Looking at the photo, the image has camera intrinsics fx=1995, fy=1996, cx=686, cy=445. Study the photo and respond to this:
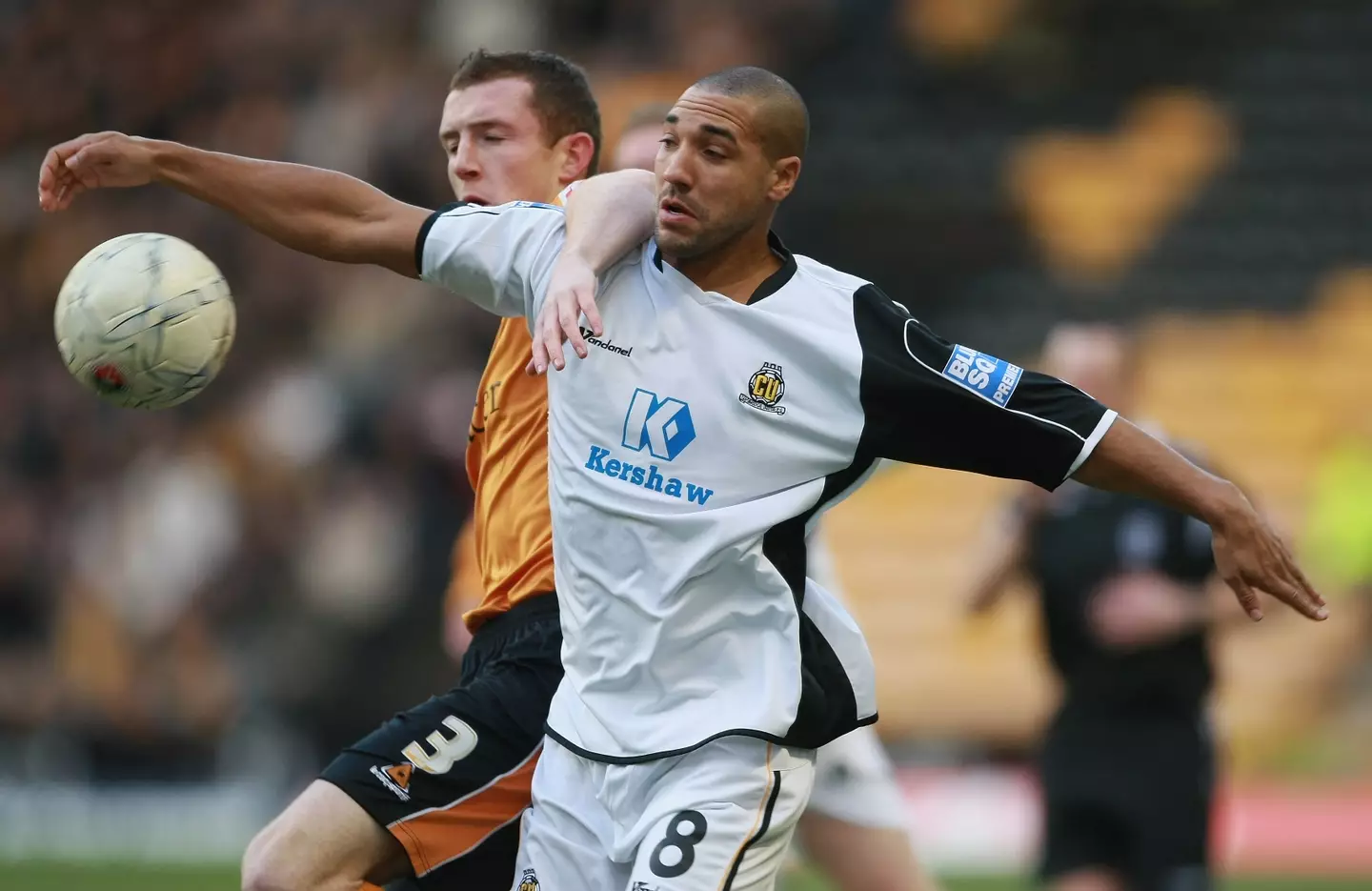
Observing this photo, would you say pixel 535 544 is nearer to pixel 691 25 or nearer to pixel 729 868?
pixel 729 868

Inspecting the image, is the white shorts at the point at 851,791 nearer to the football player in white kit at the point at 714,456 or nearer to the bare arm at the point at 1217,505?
the football player in white kit at the point at 714,456

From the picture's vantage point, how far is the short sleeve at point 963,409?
4.37 meters

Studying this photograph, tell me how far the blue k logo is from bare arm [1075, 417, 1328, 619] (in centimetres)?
88

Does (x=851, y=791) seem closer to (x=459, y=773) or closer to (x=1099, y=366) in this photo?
(x=459, y=773)

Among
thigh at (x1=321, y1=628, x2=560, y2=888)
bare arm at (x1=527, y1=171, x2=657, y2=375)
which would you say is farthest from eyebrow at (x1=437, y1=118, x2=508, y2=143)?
thigh at (x1=321, y1=628, x2=560, y2=888)

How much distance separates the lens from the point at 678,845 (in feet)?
14.0

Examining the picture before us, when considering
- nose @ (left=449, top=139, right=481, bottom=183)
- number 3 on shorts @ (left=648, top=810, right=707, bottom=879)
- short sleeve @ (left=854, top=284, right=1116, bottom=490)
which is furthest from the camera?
nose @ (left=449, top=139, right=481, bottom=183)

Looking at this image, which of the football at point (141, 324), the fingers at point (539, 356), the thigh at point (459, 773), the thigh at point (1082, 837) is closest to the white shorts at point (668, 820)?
the thigh at point (459, 773)

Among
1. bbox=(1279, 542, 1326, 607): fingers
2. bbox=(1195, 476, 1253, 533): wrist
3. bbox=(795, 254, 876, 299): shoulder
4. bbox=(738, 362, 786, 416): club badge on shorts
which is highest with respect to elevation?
bbox=(795, 254, 876, 299): shoulder

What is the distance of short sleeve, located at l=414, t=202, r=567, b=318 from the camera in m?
4.57

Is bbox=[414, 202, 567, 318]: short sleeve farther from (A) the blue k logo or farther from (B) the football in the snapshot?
(B) the football

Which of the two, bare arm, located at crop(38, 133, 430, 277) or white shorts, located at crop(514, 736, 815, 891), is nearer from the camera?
white shorts, located at crop(514, 736, 815, 891)

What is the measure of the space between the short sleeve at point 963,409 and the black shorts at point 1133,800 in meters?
2.72

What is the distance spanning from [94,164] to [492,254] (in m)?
0.91
